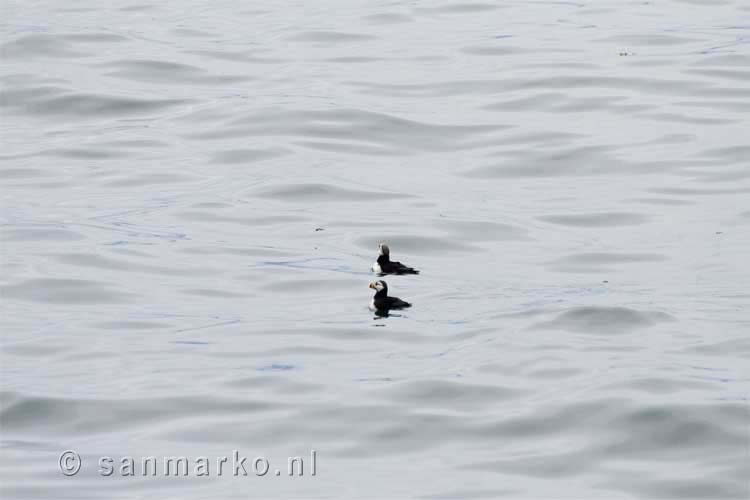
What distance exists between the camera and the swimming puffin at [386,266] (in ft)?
54.3

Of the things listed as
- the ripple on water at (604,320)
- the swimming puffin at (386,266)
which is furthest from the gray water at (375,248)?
the swimming puffin at (386,266)

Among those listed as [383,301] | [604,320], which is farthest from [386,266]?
[604,320]

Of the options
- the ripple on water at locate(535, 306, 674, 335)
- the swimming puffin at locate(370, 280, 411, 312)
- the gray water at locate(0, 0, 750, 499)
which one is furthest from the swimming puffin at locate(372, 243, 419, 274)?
the ripple on water at locate(535, 306, 674, 335)

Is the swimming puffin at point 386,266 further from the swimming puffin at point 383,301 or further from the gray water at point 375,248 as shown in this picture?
the swimming puffin at point 383,301

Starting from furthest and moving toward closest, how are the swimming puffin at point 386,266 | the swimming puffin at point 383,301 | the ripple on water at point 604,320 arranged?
the swimming puffin at point 386,266, the swimming puffin at point 383,301, the ripple on water at point 604,320

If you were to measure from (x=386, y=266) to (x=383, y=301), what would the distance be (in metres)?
1.23

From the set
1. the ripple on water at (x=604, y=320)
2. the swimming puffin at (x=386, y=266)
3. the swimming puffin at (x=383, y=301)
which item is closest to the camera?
the ripple on water at (x=604, y=320)

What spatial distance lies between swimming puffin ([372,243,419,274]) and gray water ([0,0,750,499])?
267 mm

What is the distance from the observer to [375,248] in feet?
59.4

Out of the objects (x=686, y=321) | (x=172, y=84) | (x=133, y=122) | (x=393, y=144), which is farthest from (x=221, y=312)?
(x=172, y=84)

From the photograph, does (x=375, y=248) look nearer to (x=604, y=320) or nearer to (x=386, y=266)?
(x=386, y=266)

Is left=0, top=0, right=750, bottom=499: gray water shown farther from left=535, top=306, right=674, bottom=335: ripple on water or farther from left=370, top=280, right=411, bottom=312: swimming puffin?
left=370, top=280, right=411, bottom=312: swimming puffin

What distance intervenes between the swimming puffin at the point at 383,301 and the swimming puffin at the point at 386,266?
65cm

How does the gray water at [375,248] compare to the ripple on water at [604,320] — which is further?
the ripple on water at [604,320]
